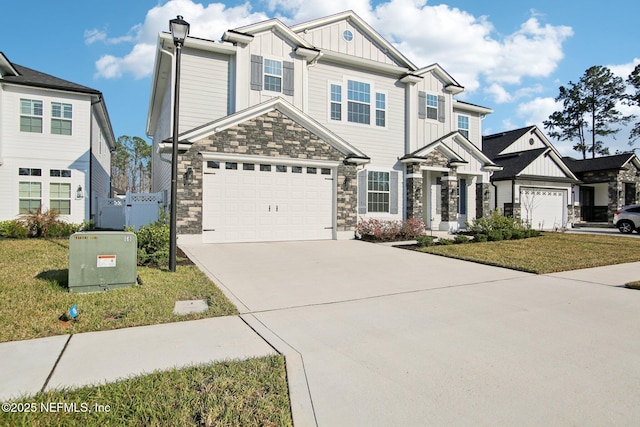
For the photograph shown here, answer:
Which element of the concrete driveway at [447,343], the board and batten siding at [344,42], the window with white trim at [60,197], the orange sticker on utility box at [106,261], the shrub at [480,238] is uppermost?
the board and batten siding at [344,42]

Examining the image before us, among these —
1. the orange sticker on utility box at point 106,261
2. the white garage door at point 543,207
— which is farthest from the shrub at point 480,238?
the orange sticker on utility box at point 106,261

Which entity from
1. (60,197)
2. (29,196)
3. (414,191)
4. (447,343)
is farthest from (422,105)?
(29,196)

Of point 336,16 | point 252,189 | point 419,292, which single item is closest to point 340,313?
point 419,292

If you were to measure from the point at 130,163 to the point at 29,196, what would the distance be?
39661mm

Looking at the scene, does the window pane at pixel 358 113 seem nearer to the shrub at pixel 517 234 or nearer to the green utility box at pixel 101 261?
the shrub at pixel 517 234

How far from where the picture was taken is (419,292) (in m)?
6.18

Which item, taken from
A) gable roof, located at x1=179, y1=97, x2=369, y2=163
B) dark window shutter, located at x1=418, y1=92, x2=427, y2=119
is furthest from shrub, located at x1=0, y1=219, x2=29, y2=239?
dark window shutter, located at x1=418, y1=92, x2=427, y2=119

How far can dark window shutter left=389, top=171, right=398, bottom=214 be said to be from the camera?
51.9ft

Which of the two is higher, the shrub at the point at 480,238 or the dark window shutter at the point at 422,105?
the dark window shutter at the point at 422,105

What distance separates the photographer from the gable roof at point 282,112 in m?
11.2

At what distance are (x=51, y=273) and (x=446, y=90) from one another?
16.7 m

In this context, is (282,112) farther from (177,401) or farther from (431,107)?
(177,401)

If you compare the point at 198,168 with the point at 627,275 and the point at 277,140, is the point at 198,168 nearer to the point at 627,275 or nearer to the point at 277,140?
the point at 277,140

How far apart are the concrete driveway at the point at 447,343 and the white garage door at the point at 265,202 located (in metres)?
4.01
